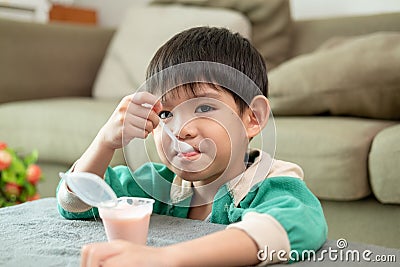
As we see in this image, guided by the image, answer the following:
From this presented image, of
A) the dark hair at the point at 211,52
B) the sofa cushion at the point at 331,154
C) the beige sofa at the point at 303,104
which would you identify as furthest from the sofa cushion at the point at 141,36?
the dark hair at the point at 211,52

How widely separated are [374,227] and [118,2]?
90.1 inches

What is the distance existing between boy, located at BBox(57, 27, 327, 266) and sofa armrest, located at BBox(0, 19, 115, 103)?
1454 millimetres

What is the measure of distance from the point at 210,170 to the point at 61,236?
0.23 meters

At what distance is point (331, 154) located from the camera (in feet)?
4.91

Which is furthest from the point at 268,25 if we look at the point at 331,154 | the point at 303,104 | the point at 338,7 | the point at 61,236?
the point at 61,236

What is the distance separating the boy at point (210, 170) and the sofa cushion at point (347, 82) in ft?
2.59

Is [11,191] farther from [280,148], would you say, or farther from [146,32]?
[146,32]

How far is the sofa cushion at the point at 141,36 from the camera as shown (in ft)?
7.66

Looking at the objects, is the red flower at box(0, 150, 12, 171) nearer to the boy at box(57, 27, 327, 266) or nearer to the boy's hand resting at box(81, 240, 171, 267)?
the boy at box(57, 27, 327, 266)

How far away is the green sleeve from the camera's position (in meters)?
0.77

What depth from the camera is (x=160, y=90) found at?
0.91 metres

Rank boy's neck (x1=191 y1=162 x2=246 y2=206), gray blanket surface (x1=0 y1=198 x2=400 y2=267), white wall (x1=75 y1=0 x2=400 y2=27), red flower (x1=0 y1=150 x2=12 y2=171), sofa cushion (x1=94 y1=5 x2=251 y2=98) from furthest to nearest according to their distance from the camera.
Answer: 1. white wall (x1=75 y1=0 x2=400 y2=27)
2. sofa cushion (x1=94 y1=5 x2=251 y2=98)
3. red flower (x1=0 y1=150 x2=12 y2=171)
4. boy's neck (x1=191 y1=162 x2=246 y2=206)
5. gray blanket surface (x1=0 y1=198 x2=400 y2=267)

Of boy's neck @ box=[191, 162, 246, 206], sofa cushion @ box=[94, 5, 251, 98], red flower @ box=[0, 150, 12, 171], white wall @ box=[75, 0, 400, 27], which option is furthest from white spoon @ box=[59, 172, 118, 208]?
white wall @ box=[75, 0, 400, 27]

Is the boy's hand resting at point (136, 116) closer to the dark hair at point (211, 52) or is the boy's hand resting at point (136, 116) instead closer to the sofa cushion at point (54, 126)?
the dark hair at point (211, 52)
